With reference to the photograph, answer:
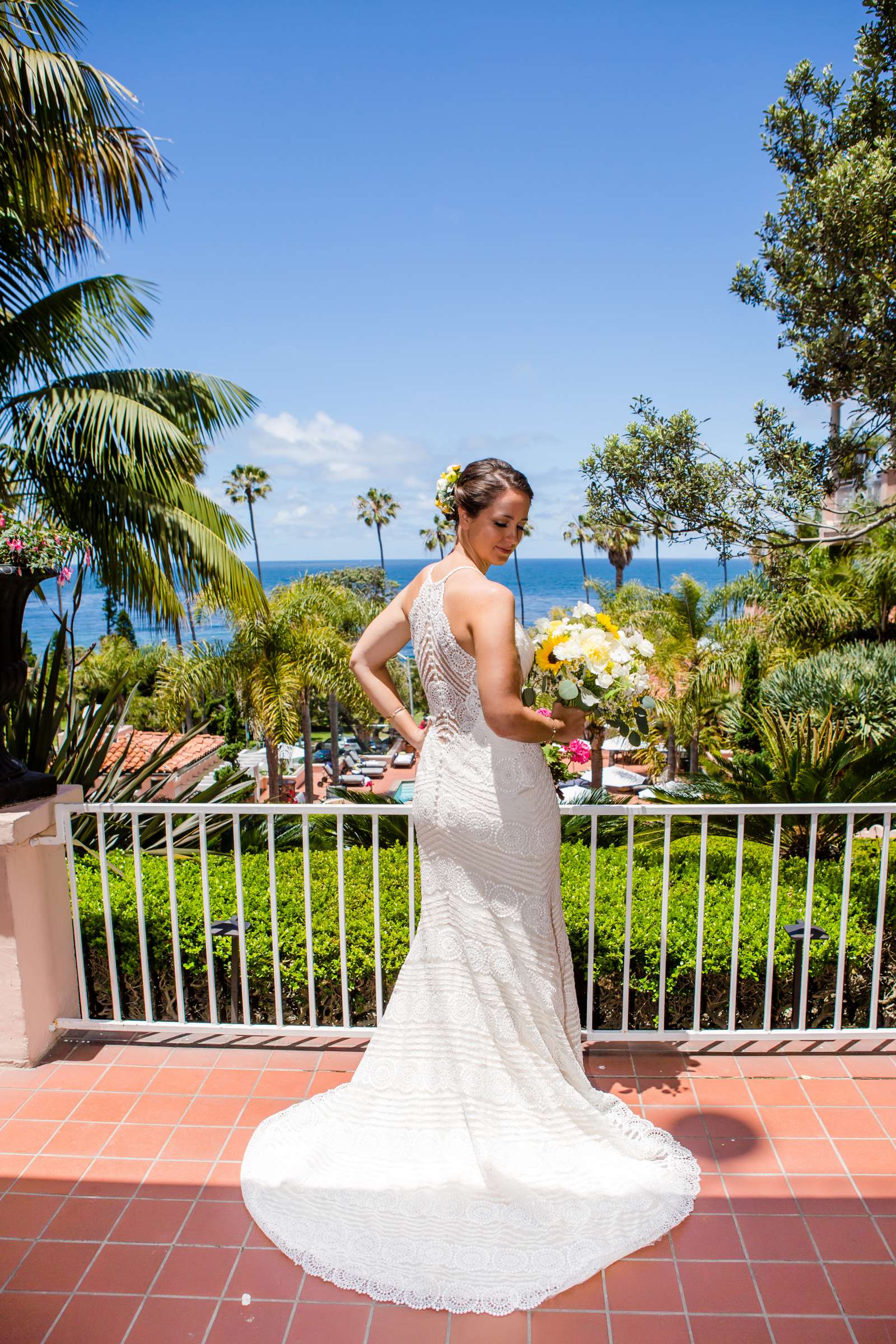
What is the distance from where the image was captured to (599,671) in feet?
7.52

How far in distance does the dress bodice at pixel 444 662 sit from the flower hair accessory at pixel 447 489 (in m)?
0.18

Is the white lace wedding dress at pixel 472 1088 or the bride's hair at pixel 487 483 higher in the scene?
the bride's hair at pixel 487 483

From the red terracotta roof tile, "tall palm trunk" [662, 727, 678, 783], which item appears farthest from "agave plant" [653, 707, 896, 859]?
"tall palm trunk" [662, 727, 678, 783]

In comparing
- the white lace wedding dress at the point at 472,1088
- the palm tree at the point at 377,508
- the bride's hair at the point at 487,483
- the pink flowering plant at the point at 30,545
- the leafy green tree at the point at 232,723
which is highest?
the palm tree at the point at 377,508

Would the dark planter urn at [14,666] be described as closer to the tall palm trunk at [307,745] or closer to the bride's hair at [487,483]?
the bride's hair at [487,483]

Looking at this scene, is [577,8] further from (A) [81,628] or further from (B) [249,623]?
(A) [81,628]

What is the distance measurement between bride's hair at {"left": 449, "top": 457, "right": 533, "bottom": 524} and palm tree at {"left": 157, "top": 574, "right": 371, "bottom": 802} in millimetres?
19156

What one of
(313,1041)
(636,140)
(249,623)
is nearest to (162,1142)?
(313,1041)

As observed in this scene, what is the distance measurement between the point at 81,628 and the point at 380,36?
121 meters

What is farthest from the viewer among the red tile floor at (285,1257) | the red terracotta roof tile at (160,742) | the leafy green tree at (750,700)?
the red terracotta roof tile at (160,742)

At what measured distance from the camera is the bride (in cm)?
208

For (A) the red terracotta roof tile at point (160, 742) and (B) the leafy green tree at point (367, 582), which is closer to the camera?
(A) the red terracotta roof tile at point (160, 742)

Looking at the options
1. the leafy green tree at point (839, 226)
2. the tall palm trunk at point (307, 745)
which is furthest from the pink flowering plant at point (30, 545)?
the tall palm trunk at point (307, 745)

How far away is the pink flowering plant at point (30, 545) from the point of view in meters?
2.75
